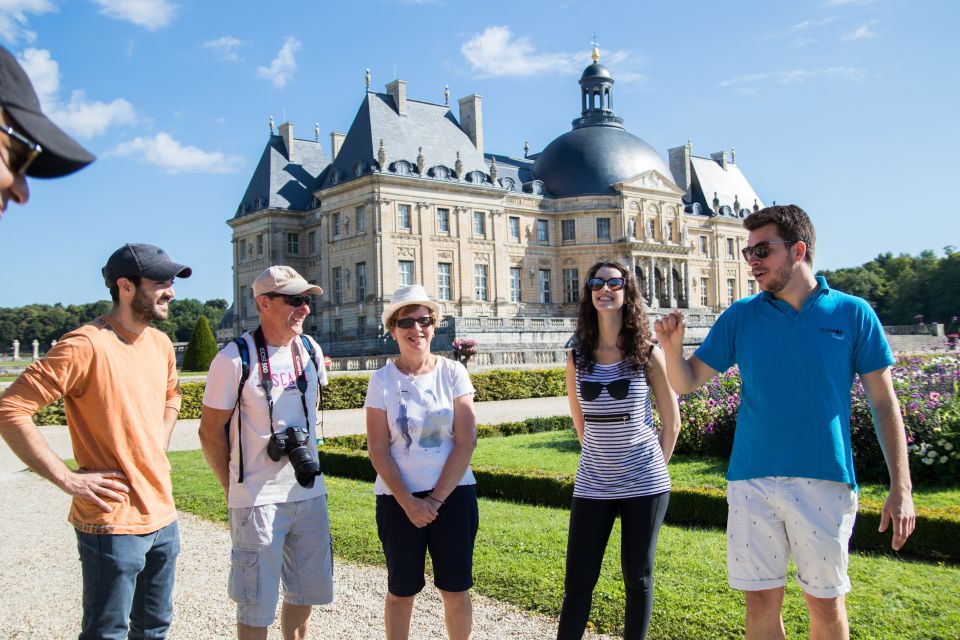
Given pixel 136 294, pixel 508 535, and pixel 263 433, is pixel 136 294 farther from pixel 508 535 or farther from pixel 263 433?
pixel 508 535

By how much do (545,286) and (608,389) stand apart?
138 ft

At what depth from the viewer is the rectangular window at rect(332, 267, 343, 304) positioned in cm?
4081

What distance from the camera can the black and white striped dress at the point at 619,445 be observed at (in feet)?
12.9

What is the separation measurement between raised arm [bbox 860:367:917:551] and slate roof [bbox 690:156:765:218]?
50.1 metres

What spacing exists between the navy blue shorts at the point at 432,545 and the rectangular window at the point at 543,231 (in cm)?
4223

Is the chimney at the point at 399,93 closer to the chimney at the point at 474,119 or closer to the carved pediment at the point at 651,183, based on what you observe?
the chimney at the point at 474,119

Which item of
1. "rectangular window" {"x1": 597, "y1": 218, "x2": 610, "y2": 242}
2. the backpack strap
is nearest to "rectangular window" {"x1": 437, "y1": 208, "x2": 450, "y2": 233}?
"rectangular window" {"x1": 597, "y1": 218, "x2": 610, "y2": 242}

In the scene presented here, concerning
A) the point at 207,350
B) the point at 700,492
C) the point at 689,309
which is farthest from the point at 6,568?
the point at 689,309

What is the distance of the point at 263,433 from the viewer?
381 cm

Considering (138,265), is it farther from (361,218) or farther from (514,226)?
(514,226)

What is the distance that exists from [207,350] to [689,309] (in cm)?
2804

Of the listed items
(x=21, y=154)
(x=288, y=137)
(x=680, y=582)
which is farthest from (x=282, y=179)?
(x=21, y=154)

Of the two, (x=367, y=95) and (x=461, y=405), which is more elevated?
(x=367, y=95)

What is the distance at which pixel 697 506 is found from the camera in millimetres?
7172
